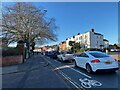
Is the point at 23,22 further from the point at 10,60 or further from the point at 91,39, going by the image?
the point at 91,39

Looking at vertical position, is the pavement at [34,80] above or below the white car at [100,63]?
below

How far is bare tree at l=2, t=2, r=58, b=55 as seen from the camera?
36906mm

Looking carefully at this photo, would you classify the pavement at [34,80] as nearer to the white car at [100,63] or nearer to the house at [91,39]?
the white car at [100,63]

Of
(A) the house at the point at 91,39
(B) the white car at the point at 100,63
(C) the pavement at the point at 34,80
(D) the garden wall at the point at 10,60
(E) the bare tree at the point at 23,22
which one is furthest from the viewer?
(A) the house at the point at 91,39

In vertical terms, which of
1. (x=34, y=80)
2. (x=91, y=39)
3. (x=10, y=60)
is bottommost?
(x=34, y=80)

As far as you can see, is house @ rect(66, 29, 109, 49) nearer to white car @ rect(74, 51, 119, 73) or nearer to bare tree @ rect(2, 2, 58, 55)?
bare tree @ rect(2, 2, 58, 55)

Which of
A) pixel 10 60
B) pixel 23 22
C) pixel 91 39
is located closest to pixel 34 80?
pixel 10 60

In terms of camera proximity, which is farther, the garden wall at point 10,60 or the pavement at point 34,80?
the garden wall at point 10,60

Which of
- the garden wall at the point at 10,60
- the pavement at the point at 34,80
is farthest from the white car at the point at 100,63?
the garden wall at the point at 10,60

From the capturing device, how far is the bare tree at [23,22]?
121 ft

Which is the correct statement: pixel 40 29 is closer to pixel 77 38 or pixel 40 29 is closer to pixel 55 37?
pixel 55 37

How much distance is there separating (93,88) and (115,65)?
402cm

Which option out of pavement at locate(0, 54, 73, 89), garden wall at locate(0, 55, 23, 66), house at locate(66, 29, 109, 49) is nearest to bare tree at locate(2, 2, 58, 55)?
garden wall at locate(0, 55, 23, 66)

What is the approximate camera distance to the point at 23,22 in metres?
37.7
